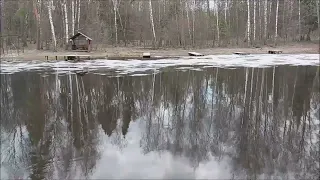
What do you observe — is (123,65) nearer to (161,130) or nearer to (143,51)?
(143,51)

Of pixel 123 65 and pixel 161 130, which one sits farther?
pixel 123 65

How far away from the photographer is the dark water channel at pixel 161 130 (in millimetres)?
6465

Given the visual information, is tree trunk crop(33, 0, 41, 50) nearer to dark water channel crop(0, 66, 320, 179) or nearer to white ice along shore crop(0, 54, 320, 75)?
white ice along shore crop(0, 54, 320, 75)

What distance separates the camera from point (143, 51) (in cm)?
3847

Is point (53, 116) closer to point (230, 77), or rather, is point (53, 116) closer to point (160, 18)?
point (230, 77)

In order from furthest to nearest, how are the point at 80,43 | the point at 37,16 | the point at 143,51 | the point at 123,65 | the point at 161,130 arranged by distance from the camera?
the point at 143,51 → the point at 37,16 → the point at 80,43 → the point at 123,65 → the point at 161,130

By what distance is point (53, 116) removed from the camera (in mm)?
10102

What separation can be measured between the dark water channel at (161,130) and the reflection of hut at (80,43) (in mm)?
20876

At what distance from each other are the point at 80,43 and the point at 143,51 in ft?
21.3

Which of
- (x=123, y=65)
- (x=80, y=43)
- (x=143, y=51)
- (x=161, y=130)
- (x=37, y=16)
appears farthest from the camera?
(x=143, y=51)

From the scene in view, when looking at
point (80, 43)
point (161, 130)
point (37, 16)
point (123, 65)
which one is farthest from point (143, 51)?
point (161, 130)

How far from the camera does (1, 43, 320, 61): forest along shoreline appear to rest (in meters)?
32.2

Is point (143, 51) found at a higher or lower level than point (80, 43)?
lower

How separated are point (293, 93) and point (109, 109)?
667 centimetres
